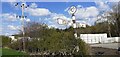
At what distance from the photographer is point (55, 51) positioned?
6.61m

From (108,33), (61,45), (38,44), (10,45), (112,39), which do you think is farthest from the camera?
(108,33)

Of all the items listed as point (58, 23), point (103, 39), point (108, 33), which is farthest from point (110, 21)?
point (58, 23)

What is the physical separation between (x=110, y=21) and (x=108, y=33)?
119cm

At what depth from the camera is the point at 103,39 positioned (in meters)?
20.5

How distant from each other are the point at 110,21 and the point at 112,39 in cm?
302

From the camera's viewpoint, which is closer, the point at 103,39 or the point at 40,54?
the point at 40,54

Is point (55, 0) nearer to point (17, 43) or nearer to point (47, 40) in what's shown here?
point (47, 40)

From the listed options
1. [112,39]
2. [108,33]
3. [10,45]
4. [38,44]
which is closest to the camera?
[38,44]

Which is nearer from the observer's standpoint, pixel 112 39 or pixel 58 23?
pixel 58 23

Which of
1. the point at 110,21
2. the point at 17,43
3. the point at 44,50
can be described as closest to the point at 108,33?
the point at 110,21

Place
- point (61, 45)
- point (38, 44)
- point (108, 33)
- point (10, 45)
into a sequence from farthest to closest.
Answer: point (108, 33) → point (10, 45) → point (38, 44) → point (61, 45)

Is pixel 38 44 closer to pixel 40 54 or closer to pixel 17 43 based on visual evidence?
pixel 40 54

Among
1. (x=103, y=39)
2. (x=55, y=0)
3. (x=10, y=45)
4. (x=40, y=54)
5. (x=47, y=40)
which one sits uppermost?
(x=55, y=0)

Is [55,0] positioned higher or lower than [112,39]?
higher
